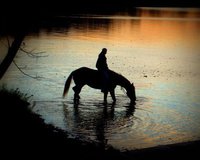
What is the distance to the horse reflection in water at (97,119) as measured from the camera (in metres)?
11.7

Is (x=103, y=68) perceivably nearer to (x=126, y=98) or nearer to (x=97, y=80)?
(x=97, y=80)

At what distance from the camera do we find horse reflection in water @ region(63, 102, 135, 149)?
460 inches

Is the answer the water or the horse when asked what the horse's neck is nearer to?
the horse

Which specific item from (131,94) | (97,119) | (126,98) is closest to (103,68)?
(131,94)

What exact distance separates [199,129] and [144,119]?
1.85 metres

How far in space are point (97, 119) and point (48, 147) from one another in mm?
5444

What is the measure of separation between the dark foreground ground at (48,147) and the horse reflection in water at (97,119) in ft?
7.36

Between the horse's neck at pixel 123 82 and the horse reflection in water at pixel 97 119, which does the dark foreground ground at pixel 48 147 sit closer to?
the horse reflection in water at pixel 97 119

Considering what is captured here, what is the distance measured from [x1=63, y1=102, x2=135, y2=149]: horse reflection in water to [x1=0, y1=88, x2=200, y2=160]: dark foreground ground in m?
2.24

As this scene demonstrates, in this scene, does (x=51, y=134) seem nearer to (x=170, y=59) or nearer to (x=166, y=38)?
(x=170, y=59)

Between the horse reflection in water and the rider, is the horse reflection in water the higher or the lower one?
the lower one

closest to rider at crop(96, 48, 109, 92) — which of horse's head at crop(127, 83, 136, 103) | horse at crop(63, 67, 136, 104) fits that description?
horse at crop(63, 67, 136, 104)

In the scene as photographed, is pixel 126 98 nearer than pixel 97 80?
No

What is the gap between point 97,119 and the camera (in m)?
13.4
